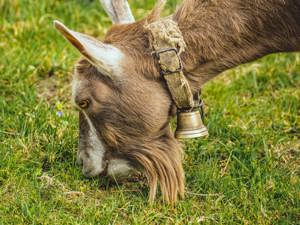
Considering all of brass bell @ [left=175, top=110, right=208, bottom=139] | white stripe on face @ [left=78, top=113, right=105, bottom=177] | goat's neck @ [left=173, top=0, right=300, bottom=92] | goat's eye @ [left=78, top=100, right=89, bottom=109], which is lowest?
→ white stripe on face @ [left=78, top=113, right=105, bottom=177]

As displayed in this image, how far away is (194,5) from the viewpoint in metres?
4.59

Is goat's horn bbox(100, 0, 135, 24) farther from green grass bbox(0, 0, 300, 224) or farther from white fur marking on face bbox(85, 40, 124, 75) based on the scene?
green grass bbox(0, 0, 300, 224)

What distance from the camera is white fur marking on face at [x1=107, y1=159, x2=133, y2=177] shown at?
15.6 ft

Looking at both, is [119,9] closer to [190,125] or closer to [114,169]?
[190,125]

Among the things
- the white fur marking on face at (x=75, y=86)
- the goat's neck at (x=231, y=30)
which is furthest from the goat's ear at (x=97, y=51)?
the goat's neck at (x=231, y=30)

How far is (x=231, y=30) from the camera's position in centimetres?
452

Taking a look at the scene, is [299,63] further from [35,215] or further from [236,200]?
[35,215]

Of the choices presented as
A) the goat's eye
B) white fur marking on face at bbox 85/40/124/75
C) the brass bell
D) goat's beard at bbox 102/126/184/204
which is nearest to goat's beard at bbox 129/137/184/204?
goat's beard at bbox 102/126/184/204

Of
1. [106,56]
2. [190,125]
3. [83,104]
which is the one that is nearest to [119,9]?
[106,56]

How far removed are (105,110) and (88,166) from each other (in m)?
0.50

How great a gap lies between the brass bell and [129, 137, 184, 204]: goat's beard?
0.18 m

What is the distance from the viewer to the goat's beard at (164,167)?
4.71m

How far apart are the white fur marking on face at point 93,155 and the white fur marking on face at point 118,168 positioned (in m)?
0.06

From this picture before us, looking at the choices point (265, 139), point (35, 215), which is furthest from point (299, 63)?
point (35, 215)
